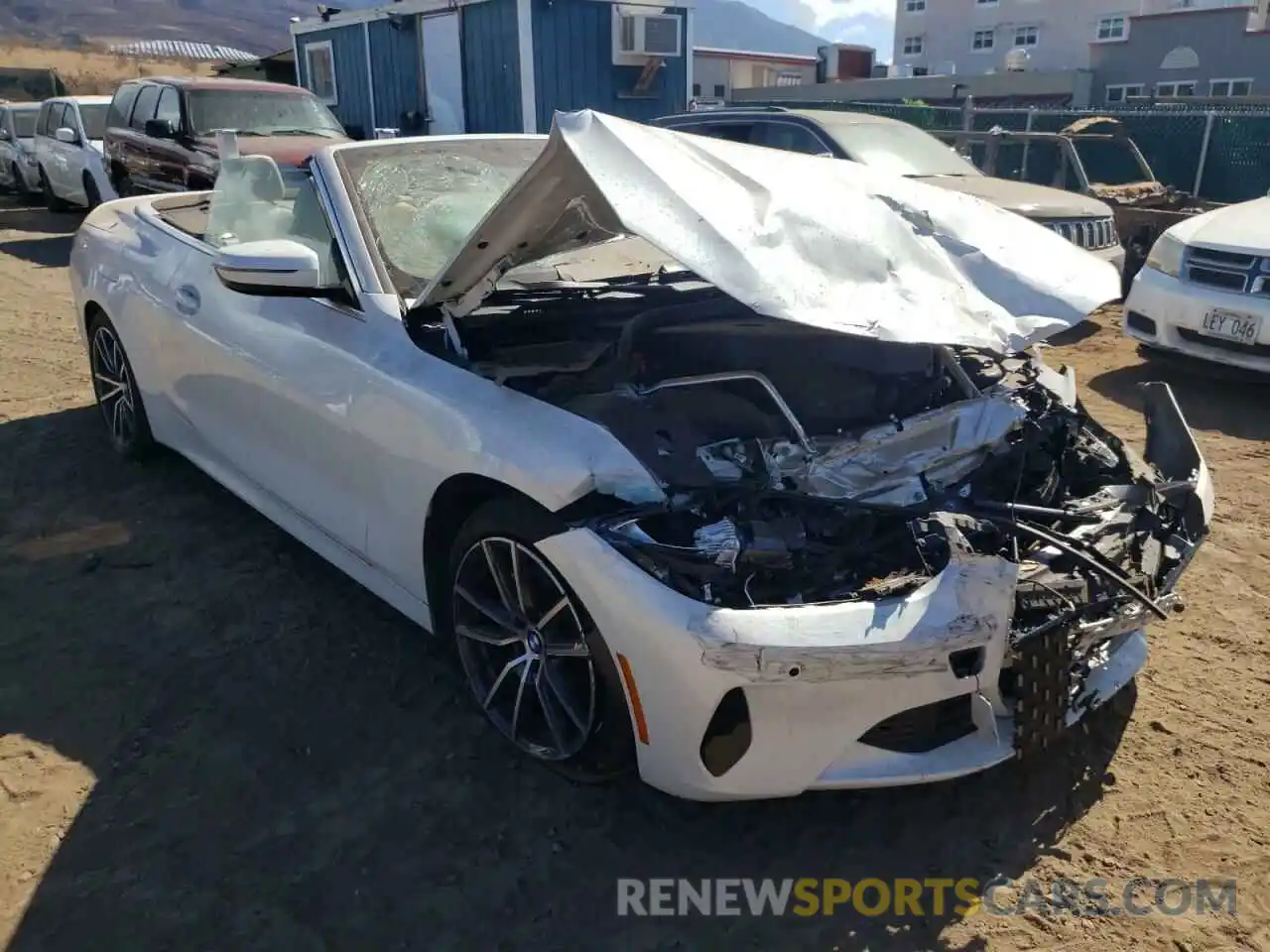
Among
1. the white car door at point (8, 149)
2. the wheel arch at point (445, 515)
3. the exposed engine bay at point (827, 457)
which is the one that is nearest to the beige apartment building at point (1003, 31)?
the white car door at point (8, 149)

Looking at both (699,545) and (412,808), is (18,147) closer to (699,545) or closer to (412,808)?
(412,808)

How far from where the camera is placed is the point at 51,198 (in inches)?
614

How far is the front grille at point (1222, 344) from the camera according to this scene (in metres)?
5.96

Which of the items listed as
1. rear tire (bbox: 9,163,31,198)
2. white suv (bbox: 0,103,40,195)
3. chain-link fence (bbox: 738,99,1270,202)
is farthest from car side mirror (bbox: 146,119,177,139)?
chain-link fence (bbox: 738,99,1270,202)

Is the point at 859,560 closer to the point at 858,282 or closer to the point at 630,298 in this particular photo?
the point at 858,282

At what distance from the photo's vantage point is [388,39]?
15289mm

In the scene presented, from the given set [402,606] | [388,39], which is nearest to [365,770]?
[402,606]

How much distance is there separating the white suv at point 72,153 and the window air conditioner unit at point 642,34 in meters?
7.04

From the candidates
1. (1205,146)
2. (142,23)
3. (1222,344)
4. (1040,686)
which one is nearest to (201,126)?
(1222,344)

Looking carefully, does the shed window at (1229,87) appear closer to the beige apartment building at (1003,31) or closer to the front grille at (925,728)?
the beige apartment building at (1003,31)

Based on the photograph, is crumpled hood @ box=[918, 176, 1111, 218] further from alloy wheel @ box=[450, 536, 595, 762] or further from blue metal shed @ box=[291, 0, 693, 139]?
blue metal shed @ box=[291, 0, 693, 139]

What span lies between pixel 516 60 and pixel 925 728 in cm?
1262

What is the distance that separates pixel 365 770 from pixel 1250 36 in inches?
1519

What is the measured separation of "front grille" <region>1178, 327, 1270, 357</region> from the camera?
596 cm
